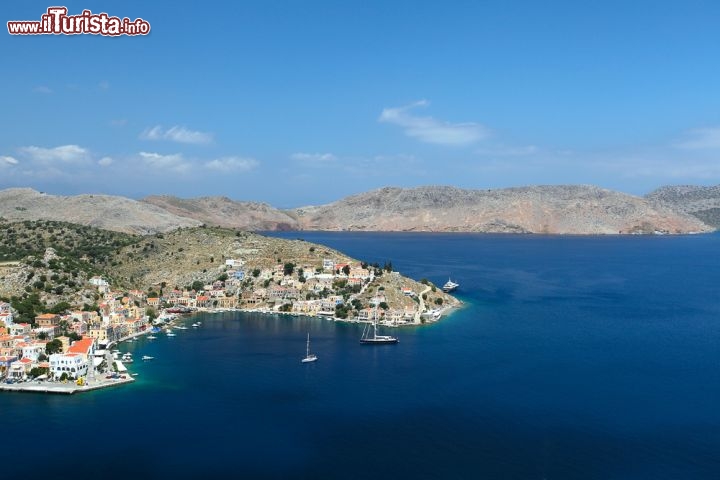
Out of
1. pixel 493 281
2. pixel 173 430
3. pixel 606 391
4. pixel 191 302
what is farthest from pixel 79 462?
pixel 493 281

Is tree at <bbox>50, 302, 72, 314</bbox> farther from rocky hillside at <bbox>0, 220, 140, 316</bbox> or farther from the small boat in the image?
the small boat

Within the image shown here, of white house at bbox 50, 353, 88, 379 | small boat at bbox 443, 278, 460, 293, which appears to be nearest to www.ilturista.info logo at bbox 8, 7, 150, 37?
white house at bbox 50, 353, 88, 379

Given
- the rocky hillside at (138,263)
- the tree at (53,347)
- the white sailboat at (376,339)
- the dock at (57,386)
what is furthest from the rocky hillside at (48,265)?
the white sailboat at (376,339)

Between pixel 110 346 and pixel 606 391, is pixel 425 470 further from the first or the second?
pixel 110 346

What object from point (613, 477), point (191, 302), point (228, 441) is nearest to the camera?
point (613, 477)

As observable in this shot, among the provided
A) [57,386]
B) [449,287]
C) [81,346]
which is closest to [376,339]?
[81,346]
